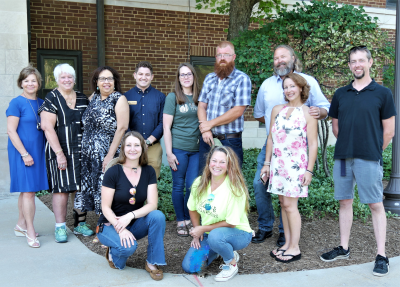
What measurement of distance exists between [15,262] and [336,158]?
315 cm

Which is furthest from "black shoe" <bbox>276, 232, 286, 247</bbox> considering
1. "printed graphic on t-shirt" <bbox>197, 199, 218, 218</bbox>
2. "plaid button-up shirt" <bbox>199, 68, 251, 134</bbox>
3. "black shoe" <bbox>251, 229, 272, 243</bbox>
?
"plaid button-up shirt" <bbox>199, 68, 251, 134</bbox>

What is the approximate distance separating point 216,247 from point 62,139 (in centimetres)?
207

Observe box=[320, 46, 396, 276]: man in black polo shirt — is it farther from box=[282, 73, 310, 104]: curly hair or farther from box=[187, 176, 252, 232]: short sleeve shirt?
box=[187, 176, 252, 232]: short sleeve shirt

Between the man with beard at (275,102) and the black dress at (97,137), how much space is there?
5.01ft

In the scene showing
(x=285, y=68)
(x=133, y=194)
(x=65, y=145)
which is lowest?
(x=133, y=194)

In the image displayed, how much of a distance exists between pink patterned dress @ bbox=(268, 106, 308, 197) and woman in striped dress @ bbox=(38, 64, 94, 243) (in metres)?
2.12

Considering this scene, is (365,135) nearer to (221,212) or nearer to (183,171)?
(221,212)

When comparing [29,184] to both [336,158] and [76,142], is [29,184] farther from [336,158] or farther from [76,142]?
[336,158]

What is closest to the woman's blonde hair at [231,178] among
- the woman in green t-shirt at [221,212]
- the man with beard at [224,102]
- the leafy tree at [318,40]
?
the woman in green t-shirt at [221,212]

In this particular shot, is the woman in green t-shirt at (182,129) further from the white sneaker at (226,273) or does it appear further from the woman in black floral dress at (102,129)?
the white sneaker at (226,273)

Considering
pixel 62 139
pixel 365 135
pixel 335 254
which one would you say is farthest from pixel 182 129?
pixel 335 254

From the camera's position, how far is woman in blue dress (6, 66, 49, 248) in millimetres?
4402

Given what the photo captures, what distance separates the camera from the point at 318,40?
6.18 meters

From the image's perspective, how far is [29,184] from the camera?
4418mm
